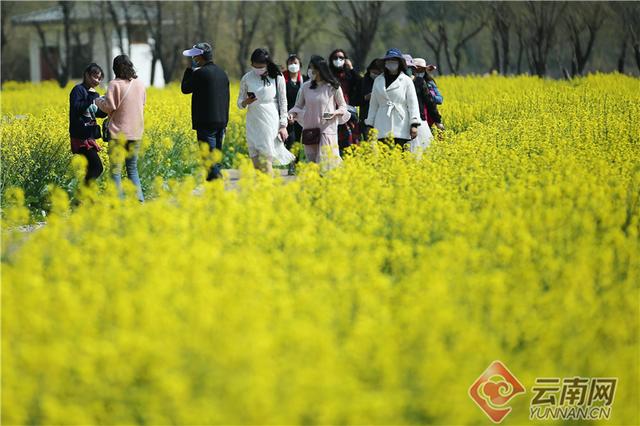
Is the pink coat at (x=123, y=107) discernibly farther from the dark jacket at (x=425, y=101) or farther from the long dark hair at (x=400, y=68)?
the dark jacket at (x=425, y=101)

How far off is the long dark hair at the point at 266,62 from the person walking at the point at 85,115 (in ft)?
5.78

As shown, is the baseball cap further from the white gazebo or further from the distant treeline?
the white gazebo

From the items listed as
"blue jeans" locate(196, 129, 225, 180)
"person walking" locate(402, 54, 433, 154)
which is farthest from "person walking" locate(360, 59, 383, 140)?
"blue jeans" locate(196, 129, 225, 180)

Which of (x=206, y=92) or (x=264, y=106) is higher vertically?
(x=206, y=92)

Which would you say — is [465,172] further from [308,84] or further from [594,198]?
[308,84]

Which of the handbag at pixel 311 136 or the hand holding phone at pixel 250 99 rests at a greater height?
the hand holding phone at pixel 250 99

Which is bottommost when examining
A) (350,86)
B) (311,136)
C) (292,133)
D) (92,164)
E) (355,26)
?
(292,133)

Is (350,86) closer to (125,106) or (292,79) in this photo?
(292,79)

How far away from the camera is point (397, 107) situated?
13578mm

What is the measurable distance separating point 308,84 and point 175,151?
3.34 meters

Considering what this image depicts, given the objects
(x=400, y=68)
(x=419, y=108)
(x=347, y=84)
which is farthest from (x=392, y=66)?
(x=347, y=84)

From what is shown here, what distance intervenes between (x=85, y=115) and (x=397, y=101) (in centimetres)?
365

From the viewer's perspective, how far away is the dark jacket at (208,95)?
1305cm

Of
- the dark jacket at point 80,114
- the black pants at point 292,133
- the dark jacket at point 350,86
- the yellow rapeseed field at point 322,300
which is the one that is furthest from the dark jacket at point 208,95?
the black pants at point 292,133
